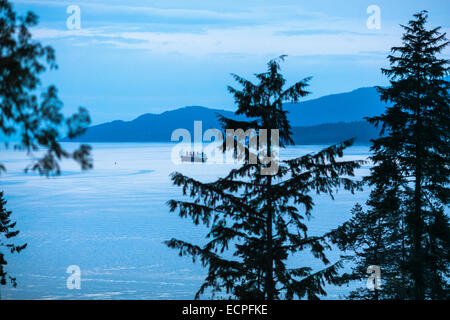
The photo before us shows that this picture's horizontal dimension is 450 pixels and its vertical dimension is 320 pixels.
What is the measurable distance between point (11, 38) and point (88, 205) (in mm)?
A: 76348

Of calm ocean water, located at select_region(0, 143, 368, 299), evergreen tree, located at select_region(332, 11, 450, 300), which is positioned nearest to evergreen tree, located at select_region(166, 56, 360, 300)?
evergreen tree, located at select_region(332, 11, 450, 300)

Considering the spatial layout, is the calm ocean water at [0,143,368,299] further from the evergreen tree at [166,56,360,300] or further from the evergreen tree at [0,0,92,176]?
the evergreen tree at [0,0,92,176]

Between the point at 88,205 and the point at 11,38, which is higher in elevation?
the point at 88,205

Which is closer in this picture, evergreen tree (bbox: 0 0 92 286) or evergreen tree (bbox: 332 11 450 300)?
evergreen tree (bbox: 0 0 92 286)

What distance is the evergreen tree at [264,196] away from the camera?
10359 millimetres

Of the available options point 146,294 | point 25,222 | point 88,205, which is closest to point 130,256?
point 146,294

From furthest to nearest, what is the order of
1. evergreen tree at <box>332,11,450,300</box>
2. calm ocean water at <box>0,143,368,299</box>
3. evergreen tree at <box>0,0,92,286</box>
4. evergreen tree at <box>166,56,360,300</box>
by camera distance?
calm ocean water at <box>0,143,368,299</box>, evergreen tree at <box>332,11,450,300</box>, evergreen tree at <box>166,56,360,300</box>, evergreen tree at <box>0,0,92,286</box>

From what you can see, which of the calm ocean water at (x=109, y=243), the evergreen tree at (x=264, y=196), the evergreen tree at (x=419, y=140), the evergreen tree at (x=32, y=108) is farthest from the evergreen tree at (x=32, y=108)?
the calm ocean water at (x=109, y=243)

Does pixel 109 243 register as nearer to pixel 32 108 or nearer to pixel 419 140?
pixel 419 140

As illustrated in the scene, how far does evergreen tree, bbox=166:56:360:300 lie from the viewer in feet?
34.0

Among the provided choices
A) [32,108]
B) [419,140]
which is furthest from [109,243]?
[32,108]

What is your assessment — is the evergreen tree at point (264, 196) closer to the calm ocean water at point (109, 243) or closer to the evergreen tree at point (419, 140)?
the evergreen tree at point (419, 140)
